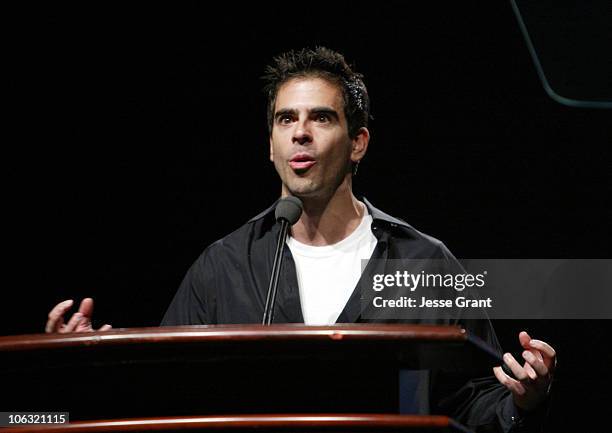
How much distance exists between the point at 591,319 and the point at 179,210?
1255mm

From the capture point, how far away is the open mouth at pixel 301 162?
2.08 m

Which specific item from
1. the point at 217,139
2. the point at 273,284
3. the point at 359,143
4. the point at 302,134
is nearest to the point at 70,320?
the point at 273,284

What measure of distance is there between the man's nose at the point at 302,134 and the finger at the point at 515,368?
95cm

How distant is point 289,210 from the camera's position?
1612mm

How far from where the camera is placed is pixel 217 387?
104 centimetres

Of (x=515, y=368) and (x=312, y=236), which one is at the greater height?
(x=312, y=236)

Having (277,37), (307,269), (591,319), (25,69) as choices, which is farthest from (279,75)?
(591,319)

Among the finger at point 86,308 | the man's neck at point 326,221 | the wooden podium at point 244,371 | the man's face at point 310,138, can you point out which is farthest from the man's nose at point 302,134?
the wooden podium at point 244,371

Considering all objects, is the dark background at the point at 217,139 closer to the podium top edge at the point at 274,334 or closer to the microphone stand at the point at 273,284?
the microphone stand at the point at 273,284

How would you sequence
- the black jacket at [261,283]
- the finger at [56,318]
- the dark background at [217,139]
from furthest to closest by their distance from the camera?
1. the dark background at [217,139]
2. the black jacket at [261,283]
3. the finger at [56,318]

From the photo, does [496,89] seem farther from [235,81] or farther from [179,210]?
[179,210]

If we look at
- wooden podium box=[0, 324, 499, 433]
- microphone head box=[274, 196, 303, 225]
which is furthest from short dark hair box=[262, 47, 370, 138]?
wooden podium box=[0, 324, 499, 433]

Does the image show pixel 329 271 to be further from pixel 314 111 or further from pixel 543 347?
pixel 543 347

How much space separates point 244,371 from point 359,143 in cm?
131
